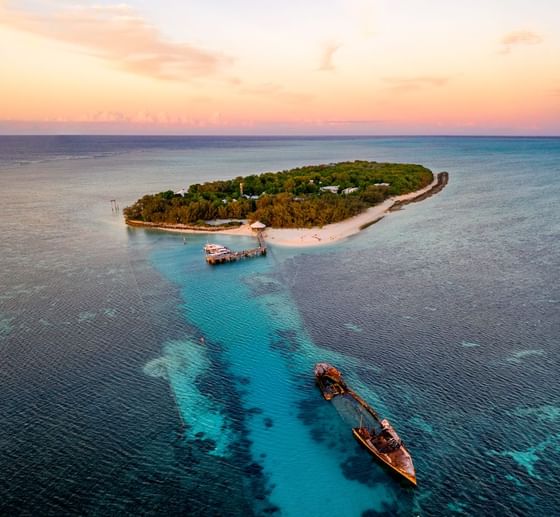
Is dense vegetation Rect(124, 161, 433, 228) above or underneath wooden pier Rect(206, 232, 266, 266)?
above

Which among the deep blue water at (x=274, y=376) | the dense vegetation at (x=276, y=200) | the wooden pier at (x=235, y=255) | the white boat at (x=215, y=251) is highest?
the dense vegetation at (x=276, y=200)

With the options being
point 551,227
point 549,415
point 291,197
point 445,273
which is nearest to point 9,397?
point 549,415

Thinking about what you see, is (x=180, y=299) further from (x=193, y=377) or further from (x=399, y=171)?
(x=399, y=171)

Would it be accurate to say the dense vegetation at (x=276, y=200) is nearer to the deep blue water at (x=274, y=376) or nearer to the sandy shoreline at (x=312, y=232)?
the sandy shoreline at (x=312, y=232)

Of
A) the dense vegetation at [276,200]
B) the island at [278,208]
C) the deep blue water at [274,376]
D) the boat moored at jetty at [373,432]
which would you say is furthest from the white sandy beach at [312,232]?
the boat moored at jetty at [373,432]

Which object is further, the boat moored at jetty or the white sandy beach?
the white sandy beach

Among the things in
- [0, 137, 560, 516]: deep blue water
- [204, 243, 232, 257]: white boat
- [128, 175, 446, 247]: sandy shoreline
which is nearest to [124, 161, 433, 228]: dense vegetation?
[128, 175, 446, 247]: sandy shoreline

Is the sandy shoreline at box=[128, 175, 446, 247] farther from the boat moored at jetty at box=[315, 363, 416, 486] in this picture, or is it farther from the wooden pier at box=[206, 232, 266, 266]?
the boat moored at jetty at box=[315, 363, 416, 486]
